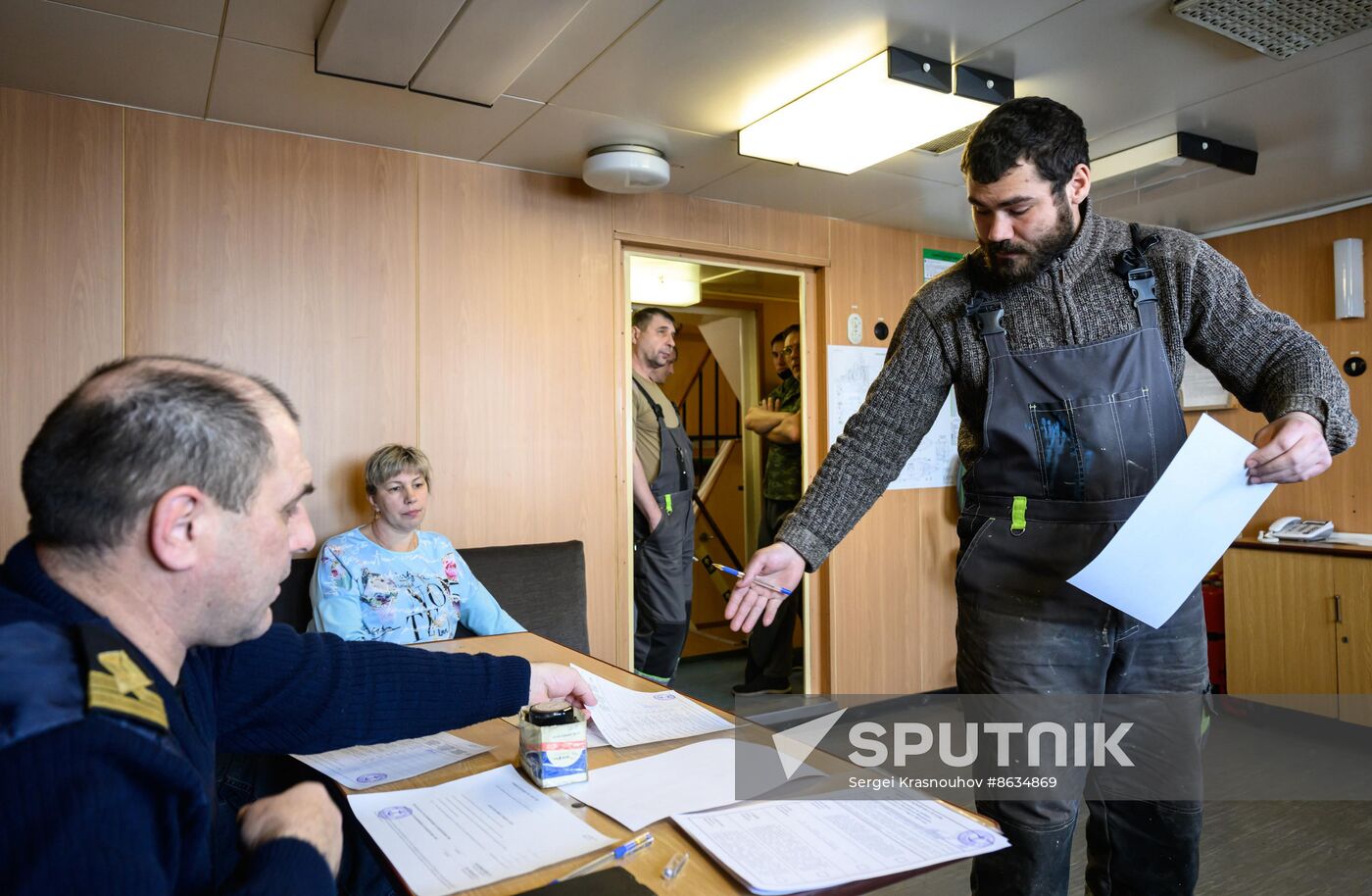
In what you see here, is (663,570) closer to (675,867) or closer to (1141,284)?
(1141,284)

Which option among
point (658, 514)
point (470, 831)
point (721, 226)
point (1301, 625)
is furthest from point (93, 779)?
point (1301, 625)

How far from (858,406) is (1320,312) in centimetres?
240

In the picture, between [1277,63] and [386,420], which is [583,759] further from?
[1277,63]

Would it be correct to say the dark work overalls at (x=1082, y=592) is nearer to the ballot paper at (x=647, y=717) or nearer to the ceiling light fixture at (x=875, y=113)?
the ballot paper at (x=647, y=717)

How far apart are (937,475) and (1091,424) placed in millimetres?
3326

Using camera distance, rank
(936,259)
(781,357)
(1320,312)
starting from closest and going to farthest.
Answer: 1. (1320,312)
2. (936,259)
3. (781,357)

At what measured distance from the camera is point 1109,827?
1.54m

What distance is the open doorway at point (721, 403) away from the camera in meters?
5.21

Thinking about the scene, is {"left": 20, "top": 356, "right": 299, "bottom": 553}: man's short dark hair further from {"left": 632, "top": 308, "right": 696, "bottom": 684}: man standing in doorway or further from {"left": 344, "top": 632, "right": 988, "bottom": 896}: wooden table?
{"left": 632, "top": 308, "right": 696, "bottom": 684}: man standing in doorway

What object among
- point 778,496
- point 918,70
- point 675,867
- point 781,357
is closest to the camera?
point 675,867

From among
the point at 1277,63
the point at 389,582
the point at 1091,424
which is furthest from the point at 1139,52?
the point at 389,582

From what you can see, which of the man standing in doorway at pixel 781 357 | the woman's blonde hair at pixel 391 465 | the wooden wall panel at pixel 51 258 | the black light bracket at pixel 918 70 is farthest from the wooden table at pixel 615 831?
the man standing in doorway at pixel 781 357

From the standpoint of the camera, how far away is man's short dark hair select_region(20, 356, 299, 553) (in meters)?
0.81

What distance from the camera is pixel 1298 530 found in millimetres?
4238
